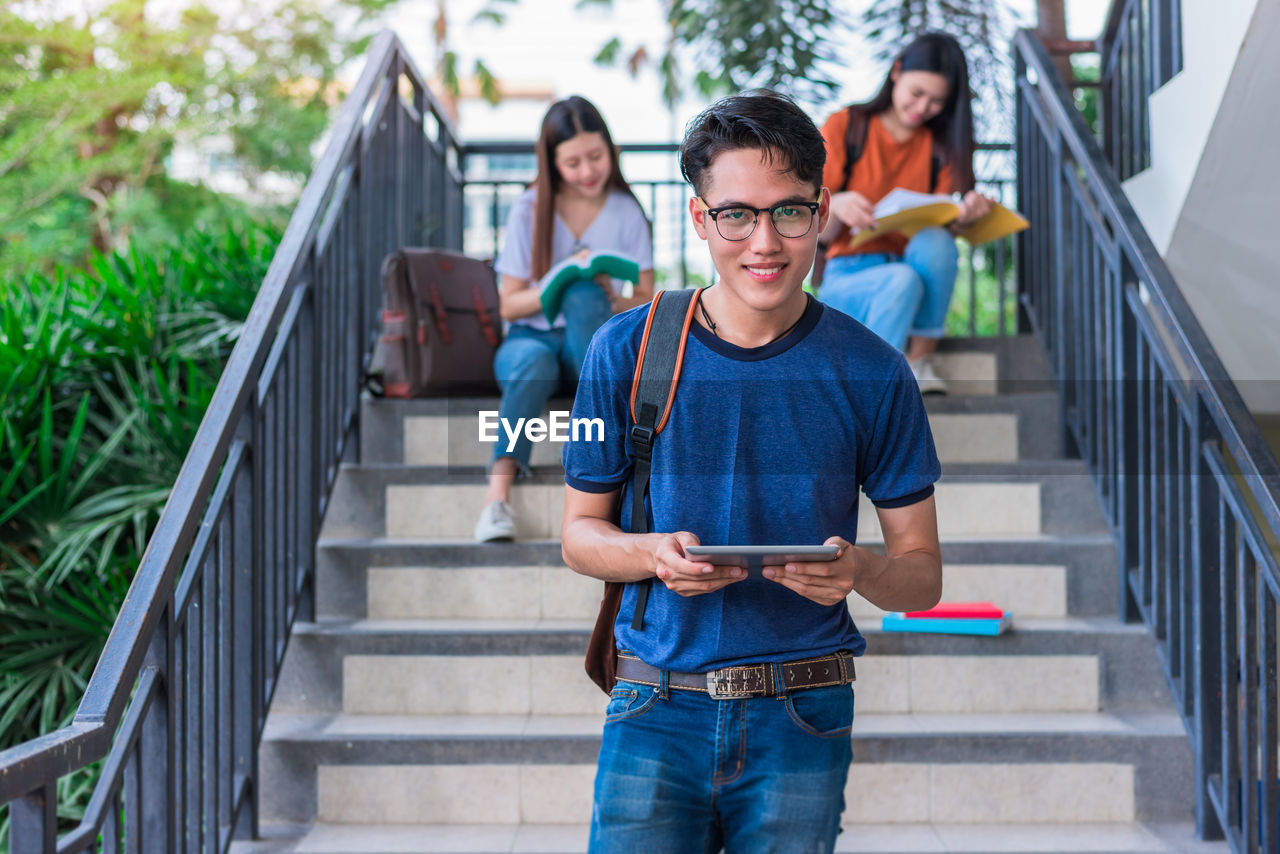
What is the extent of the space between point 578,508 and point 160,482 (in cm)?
243

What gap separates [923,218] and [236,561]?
2218mm

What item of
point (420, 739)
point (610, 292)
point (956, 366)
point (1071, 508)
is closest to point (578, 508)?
point (420, 739)

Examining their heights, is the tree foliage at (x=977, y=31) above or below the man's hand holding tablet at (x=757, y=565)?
above

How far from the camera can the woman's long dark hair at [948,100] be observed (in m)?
3.20

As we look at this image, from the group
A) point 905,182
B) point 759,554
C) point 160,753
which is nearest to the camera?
point 759,554

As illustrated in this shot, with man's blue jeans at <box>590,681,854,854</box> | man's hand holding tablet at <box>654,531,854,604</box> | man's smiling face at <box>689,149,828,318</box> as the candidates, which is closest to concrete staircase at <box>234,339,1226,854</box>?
man's blue jeans at <box>590,681,854,854</box>

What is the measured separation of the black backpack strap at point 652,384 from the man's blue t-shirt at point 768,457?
11 mm

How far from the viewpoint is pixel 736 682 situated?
46.0 inches

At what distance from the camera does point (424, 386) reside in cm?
345

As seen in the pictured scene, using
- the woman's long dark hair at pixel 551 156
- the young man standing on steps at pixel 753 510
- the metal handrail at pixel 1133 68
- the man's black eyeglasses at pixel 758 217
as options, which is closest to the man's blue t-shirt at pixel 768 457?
the young man standing on steps at pixel 753 510

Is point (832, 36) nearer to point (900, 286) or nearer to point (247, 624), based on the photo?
point (900, 286)

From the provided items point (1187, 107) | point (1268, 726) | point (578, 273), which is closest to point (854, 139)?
point (1187, 107)

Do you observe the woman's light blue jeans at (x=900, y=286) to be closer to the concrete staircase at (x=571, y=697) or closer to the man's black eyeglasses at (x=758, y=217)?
the concrete staircase at (x=571, y=697)

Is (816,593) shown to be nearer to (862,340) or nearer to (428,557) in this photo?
(862,340)
